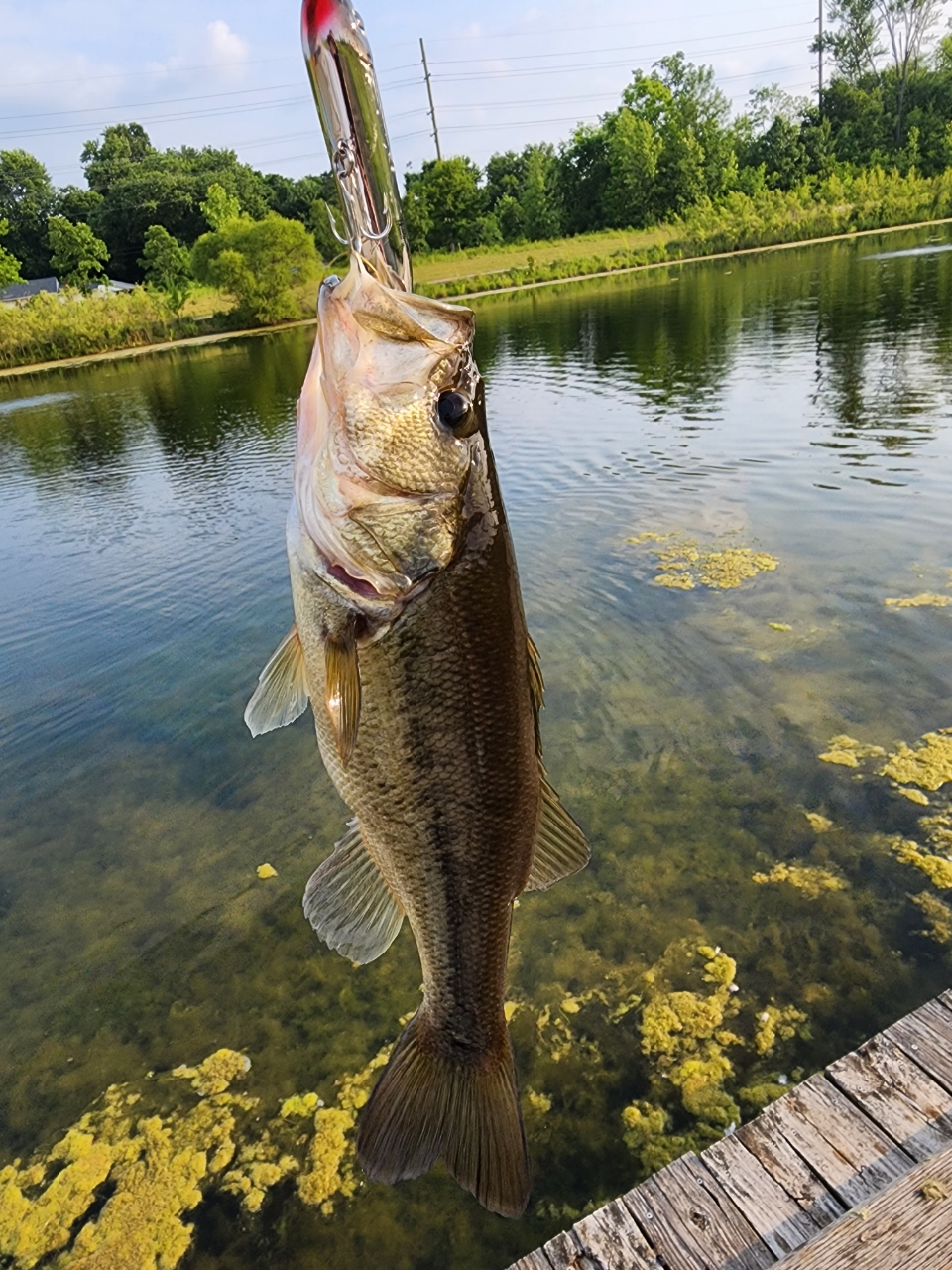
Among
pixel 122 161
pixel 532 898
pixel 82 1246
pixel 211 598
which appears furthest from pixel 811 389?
pixel 122 161

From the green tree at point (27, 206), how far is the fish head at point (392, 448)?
8940 centimetres

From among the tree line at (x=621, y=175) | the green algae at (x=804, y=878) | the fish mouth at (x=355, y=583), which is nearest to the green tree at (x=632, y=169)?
the tree line at (x=621, y=175)

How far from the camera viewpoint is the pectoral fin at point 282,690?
185cm

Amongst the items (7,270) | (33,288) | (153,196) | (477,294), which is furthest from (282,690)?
(153,196)

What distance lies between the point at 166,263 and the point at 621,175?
37691 mm

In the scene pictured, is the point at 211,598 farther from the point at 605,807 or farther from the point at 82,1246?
the point at 82,1246

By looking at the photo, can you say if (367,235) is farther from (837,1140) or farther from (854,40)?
(854,40)

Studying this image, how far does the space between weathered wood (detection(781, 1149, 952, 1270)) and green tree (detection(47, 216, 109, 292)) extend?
226 ft

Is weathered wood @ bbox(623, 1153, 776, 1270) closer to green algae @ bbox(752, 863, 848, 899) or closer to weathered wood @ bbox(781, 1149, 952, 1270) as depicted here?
weathered wood @ bbox(781, 1149, 952, 1270)

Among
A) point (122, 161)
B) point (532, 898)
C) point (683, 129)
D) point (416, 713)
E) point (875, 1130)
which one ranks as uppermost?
point (122, 161)

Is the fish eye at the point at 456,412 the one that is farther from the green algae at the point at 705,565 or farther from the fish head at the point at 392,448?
the green algae at the point at 705,565

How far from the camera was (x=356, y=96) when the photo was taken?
167 cm

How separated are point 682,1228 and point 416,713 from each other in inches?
81.9

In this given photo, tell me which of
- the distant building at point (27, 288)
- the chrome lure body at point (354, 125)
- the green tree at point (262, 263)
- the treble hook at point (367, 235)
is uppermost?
the distant building at point (27, 288)
